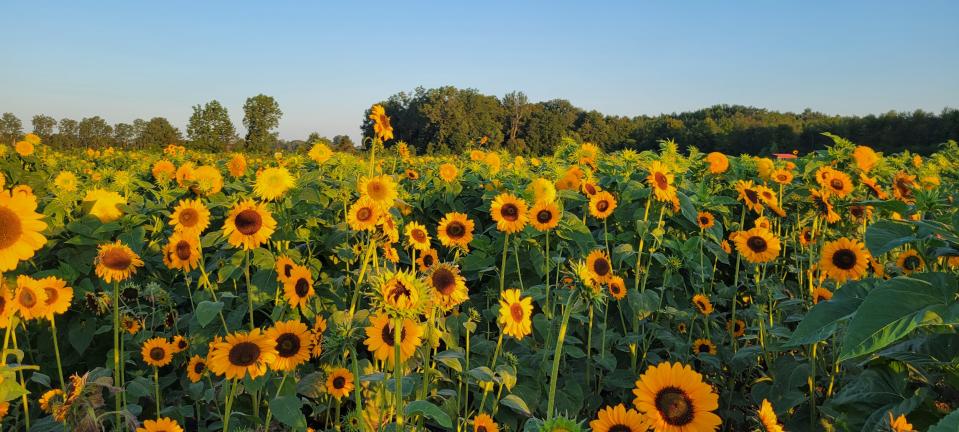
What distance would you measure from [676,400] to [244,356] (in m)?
1.19

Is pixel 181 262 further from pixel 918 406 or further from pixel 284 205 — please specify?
pixel 918 406

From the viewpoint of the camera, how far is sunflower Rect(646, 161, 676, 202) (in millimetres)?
2938

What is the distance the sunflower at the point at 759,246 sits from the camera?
2801mm

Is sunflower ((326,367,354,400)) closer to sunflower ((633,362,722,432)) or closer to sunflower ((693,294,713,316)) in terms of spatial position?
sunflower ((633,362,722,432))

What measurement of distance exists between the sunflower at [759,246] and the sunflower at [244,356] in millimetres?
2342

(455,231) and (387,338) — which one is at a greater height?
(455,231)

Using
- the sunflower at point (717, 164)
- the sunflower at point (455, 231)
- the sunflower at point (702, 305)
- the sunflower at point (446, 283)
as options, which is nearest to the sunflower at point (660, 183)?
the sunflower at point (702, 305)

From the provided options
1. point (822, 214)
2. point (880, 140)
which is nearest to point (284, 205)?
point (822, 214)

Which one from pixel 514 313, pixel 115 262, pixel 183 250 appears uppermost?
pixel 115 262

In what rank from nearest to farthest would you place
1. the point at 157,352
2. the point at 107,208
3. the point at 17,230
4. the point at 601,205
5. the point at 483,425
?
the point at 17,230 < the point at 483,425 < the point at 157,352 < the point at 107,208 < the point at 601,205

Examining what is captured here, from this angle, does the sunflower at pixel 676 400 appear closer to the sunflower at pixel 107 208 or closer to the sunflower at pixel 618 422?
the sunflower at pixel 618 422

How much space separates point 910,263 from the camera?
2387 millimetres

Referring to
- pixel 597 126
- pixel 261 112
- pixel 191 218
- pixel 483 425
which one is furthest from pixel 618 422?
pixel 597 126

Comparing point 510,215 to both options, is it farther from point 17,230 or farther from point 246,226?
point 17,230
